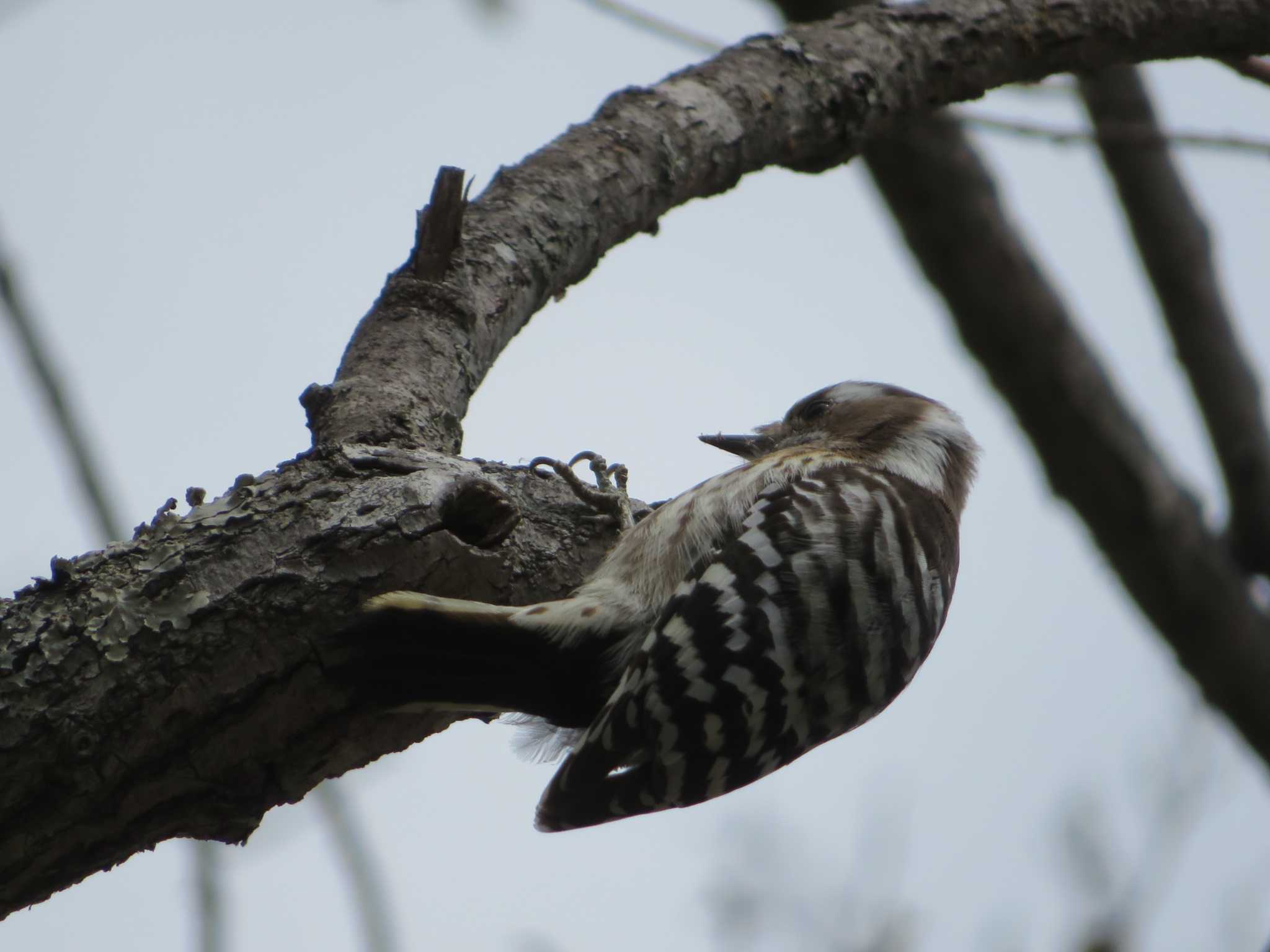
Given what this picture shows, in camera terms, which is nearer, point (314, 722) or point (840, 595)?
point (314, 722)

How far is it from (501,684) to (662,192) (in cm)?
139

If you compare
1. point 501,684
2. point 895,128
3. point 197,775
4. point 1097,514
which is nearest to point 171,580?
point 197,775

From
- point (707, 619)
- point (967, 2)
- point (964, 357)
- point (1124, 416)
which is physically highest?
point (967, 2)

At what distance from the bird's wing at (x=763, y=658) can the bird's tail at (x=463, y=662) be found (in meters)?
0.15

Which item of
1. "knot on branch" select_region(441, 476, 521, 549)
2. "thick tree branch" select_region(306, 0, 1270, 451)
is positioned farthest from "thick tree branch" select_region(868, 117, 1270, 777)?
"knot on branch" select_region(441, 476, 521, 549)

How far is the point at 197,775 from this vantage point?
2.10 metres

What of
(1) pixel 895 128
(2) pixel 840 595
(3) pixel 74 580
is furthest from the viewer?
(1) pixel 895 128

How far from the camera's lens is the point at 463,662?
2.53 metres

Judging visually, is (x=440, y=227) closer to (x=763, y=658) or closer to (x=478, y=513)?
(x=478, y=513)

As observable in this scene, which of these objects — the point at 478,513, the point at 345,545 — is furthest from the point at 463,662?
the point at 345,545

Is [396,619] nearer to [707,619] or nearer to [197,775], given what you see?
[197,775]

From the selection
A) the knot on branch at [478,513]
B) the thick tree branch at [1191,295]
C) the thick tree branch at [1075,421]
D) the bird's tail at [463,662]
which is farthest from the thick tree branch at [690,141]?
the thick tree branch at [1191,295]

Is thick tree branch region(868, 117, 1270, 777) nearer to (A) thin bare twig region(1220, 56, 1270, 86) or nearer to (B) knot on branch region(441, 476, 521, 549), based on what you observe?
(A) thin bare twig region(1220, 56, 1270, 86)

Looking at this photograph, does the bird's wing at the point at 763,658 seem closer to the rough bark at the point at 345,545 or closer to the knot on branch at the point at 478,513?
the rough bark at the point at 345,545
